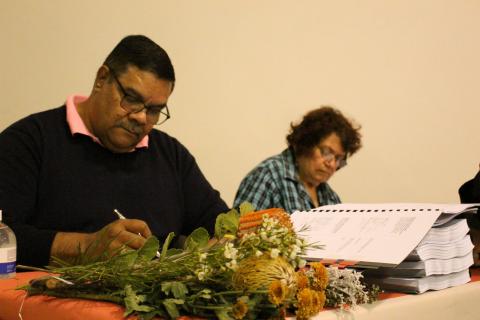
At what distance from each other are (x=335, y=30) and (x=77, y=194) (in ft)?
6.99

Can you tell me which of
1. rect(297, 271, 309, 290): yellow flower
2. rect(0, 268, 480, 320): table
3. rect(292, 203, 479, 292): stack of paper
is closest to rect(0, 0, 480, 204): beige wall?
rect(0, 268, 480, 320): table

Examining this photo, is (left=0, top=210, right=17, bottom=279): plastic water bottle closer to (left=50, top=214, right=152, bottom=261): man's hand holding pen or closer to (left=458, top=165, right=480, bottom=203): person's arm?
(left=50, top=214, right=152, bottom=261): man's hand holding pen

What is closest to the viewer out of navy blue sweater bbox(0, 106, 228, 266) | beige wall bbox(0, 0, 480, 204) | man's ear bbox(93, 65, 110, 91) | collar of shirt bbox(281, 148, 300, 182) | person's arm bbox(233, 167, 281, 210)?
navy blue sweater bbox(0, 106, 228, 266)

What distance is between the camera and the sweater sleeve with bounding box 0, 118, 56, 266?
1339 mm

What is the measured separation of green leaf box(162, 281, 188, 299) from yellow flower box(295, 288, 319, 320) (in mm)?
144

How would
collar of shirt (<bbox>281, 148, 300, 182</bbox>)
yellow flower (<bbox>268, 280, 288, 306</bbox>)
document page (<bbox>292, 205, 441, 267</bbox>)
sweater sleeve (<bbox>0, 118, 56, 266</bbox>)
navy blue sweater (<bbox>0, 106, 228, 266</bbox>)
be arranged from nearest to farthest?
yellow flower (<bbox>268, 280, 288, 306</bbox>) < document page (<bbox>292, 205, 441, 267</bbox>) < sweater sleeve (<bbox>0, 118, 56, 266</bbox>) < navy blue sweater (<bbox>0, 106, 228, 266</bbox>) < collar of shirt (<bbox>281, 148, 300, 182</bbox>)

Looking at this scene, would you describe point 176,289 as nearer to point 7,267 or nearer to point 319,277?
point 319,277

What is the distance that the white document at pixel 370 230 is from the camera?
95cm

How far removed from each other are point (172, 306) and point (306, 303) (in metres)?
0.17

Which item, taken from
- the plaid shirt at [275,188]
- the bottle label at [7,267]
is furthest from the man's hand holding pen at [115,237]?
the plaid shirt at [275,188]

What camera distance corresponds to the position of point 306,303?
69 cm

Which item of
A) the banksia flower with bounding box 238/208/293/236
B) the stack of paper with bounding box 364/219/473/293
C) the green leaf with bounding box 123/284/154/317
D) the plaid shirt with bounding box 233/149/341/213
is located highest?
the banksia flower with bounding box 238/208/293/236

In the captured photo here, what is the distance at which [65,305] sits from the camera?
76 cm

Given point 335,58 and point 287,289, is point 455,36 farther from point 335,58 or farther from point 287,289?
point 287,289
